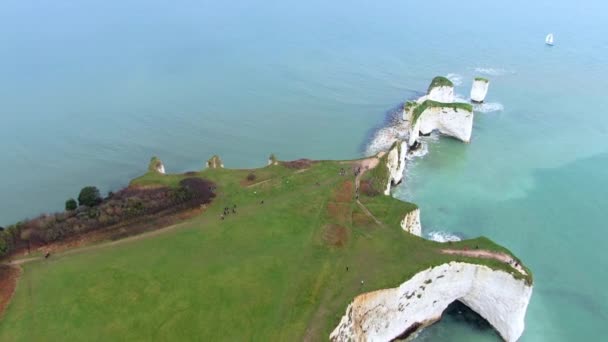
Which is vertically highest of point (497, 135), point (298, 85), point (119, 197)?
point (298, 85)

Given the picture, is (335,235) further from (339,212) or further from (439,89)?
(439,89)

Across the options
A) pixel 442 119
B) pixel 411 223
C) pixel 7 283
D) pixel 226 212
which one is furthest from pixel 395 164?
pixel 7 283

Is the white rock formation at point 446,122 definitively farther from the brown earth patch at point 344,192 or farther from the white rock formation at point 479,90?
the brown earth patch at point 344,192

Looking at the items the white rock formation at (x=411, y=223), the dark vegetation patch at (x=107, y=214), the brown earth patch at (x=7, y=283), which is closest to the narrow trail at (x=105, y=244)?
the brown earth patch at (x=7, y=283)

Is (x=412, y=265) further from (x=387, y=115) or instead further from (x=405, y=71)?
(x=405, y=71)

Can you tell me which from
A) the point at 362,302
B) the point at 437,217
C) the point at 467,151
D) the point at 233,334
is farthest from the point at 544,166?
the point at 233,334

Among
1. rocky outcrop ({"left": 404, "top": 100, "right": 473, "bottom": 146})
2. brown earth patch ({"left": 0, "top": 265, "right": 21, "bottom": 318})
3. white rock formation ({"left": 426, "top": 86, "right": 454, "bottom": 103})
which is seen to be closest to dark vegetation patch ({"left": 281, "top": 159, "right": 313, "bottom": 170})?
rocky outcrop ({"left": 404, "top": 100, "right": 473, "bottom": 146})
